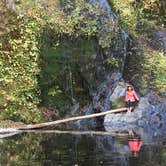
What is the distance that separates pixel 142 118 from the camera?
22766 millimetres

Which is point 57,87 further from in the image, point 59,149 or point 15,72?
point 59,149

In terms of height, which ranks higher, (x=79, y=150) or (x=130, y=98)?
(x=130, y=98)

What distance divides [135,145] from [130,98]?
738cm

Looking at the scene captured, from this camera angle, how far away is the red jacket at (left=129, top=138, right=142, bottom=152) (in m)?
15.1

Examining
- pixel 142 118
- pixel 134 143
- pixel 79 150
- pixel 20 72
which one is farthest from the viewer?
pixel 20 72

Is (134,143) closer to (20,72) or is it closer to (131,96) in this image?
(131,96)

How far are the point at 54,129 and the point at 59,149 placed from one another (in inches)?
230

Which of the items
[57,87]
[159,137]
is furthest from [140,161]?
[57,87]

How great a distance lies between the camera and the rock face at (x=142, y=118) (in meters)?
22.2

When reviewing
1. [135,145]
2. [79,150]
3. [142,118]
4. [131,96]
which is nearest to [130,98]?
[131,96]

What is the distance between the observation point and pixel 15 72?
23.7 meters

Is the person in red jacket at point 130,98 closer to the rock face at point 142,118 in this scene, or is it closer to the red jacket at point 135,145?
the rock face at point 142,118

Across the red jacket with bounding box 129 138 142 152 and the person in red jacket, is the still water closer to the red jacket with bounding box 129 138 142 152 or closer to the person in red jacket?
the red jacket with bounding box 129 138 142 152

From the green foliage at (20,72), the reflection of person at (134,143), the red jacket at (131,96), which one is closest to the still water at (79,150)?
the reflection of person at (134,143)
